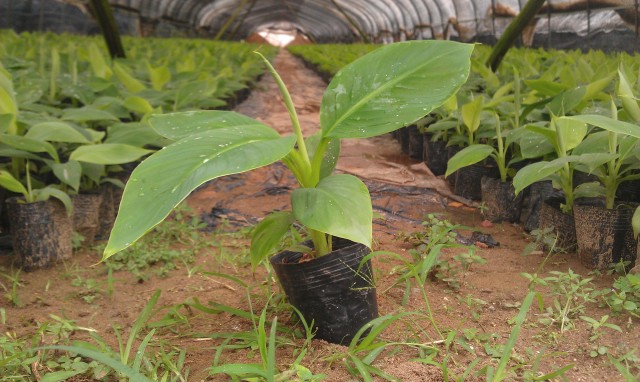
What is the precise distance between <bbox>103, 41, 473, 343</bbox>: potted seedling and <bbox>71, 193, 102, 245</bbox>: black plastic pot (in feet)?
3.83

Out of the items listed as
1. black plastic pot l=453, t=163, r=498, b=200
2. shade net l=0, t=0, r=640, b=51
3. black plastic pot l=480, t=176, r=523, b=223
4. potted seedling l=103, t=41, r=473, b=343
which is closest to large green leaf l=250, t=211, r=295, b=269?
potted seedling l=103, t=41, r=473, b=343

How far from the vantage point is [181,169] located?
3.60ft

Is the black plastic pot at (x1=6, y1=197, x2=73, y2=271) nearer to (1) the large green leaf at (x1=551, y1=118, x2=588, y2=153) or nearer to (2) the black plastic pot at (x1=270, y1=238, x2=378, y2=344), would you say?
(2) the black plastic pot at (x1=270, y1=238, x2=378, y2=344)

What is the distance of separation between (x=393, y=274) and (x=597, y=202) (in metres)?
0.78

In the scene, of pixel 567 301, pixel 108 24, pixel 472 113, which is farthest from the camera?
pixel 108 24

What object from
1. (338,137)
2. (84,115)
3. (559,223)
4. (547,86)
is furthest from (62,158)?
(547,86)

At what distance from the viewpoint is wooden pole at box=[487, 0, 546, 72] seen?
3.33 metres

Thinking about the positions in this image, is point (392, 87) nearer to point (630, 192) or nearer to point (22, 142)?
point (630, 192)

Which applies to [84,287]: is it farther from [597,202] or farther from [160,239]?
[597,202]

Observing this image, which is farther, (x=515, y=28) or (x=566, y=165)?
(x=515, y=28)

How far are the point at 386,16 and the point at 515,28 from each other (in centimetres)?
1916

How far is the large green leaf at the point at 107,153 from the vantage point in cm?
217

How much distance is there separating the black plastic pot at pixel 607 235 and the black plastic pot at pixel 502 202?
659mm

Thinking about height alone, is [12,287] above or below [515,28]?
below
